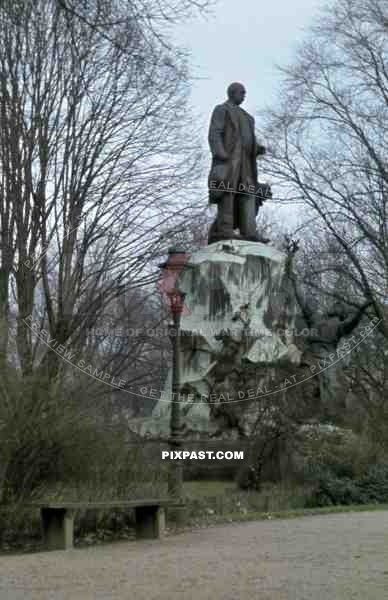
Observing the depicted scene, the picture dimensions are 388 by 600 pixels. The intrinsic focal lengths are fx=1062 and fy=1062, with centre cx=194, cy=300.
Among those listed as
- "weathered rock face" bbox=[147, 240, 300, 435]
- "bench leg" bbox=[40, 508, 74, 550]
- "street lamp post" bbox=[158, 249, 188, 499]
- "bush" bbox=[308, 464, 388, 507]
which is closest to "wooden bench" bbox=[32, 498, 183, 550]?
"bench leg" bbox=[40, 508, 74, 550]

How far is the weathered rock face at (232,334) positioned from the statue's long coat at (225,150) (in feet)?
4.23

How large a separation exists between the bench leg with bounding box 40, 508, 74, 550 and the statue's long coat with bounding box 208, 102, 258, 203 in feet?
39.0

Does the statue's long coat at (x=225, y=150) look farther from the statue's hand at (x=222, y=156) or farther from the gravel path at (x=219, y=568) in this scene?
the gravel path at (x=219, y=568)

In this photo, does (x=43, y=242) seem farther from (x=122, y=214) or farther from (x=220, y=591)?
(x=220, y=591)

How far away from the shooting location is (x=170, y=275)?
13.2 metres

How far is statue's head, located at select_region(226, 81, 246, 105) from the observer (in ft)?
71.8

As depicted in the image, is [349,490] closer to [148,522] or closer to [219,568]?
[148,522]

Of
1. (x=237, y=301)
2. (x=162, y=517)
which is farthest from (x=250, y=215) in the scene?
(x=162, y=517)

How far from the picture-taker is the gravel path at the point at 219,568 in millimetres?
7621

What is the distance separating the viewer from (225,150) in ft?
71.2

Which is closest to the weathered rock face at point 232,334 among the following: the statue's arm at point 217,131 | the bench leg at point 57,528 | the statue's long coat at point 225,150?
the statue's long coat at point 225,150

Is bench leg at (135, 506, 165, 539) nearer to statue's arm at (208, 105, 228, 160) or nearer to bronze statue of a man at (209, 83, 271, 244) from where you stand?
bronze statue of a man at (209, 83, 271, 244)

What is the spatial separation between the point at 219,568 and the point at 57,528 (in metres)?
2.47

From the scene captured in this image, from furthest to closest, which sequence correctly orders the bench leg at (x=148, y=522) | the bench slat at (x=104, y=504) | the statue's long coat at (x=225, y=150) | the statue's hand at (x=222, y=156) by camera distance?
the statue's long coat at (x=225, y=150), the statue's hand at (x=222, y=156), the bench leg at (x=148, y=522), the bench slat at (x=104, y=504)
